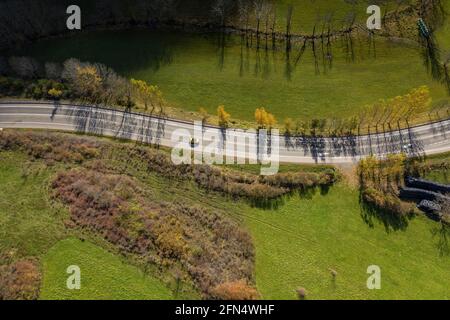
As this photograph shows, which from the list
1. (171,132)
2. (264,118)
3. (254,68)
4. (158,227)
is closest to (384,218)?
(264,118)

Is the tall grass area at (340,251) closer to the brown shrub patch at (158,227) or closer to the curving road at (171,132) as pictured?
the brown shrub patch at (158,227)

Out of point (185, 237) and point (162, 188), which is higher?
point (162, 188)

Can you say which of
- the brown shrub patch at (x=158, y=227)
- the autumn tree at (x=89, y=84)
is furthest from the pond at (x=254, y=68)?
the brown shrub patch at (x=158, y=227)

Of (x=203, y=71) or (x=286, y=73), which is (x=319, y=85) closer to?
(x=286, y=73)

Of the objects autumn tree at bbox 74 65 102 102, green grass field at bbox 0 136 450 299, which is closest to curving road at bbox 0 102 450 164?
autumn tree at bbox 74 65 102 102

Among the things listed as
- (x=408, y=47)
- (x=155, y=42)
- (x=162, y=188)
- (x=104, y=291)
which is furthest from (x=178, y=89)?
(x=408, y=47)

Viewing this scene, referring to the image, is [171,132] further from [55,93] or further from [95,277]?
[95,277]

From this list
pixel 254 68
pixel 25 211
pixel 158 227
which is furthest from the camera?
pixel 254 68
